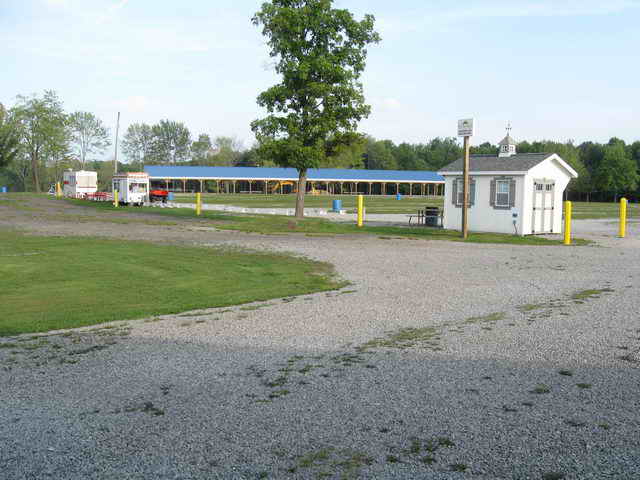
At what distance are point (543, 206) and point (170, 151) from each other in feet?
416

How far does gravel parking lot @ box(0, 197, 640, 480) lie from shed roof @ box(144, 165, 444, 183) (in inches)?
2809

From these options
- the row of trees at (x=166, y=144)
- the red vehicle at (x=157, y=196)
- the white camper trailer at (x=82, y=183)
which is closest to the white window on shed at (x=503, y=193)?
the red vehicle at (x=157, y=196)

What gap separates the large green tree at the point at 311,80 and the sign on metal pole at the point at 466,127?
682 centimetres

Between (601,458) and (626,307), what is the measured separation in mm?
6371

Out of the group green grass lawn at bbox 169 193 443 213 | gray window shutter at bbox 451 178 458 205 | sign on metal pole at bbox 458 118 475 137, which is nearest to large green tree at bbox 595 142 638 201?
green grass lawn at bbox 169 193 443 213

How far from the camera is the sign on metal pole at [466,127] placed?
23734mm

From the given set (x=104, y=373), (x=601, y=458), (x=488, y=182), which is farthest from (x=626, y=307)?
(x=488, y=182)

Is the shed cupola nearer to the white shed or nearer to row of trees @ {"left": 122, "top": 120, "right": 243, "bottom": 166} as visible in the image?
the white shed

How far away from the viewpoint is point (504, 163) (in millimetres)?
27203

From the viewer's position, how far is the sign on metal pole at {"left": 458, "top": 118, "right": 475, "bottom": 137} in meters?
23.7

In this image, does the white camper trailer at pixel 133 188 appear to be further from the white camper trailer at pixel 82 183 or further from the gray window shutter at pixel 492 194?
the gray window shutter at pixel 492 194

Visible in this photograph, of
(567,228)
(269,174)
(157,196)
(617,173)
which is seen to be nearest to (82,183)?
(157,196)

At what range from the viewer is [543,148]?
353 ft

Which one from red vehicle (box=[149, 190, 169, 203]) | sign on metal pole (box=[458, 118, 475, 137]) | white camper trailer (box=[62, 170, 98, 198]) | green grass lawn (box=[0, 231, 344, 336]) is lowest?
green grass lawn (box=[0, 231, 344, 336])
